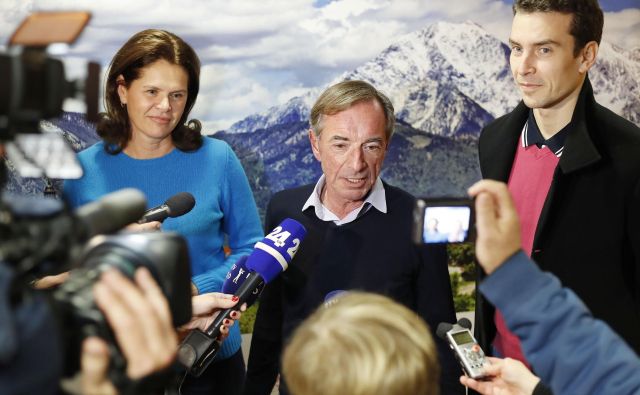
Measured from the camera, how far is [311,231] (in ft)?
6.02

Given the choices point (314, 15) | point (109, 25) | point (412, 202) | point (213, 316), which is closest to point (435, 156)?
point (314, 15)

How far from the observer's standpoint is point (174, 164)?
1999mm

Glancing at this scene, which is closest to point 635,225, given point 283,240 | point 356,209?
point 356,209

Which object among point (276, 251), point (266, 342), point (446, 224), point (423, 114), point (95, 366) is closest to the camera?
point (95, 366)

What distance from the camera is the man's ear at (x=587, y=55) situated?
1842 mm

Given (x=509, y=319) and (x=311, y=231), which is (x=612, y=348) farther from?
(x=311, y=231)

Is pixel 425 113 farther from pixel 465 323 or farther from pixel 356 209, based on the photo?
pixel 465 323

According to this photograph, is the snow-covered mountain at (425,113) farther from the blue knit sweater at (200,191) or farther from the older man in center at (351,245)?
the older man in center at (351,245)

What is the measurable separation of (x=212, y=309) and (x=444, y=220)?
1.95 feet

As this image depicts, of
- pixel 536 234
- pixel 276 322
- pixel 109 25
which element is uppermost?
pixel 109 25

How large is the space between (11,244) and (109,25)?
9.10 ft

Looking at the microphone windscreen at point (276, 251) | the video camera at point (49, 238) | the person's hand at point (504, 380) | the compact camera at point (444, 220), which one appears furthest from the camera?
the microphone windscreen at point (276, 251)

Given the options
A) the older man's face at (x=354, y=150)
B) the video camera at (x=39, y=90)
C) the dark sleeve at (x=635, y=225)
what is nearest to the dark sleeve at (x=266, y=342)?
the older man's face at (x=354, y=150)

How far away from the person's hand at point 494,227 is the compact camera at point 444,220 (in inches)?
7.3
